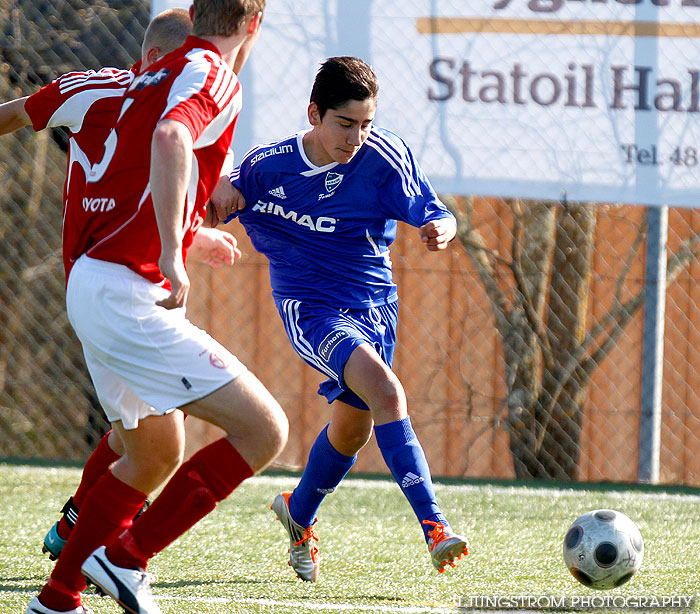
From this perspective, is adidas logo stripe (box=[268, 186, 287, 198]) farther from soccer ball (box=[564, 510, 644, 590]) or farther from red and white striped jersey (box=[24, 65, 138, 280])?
soccer ball (box=[564, 510, 644, 590])

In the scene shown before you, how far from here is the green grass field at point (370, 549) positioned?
9.49 feet

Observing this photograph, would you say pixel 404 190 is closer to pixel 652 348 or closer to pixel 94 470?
pixel 94 470

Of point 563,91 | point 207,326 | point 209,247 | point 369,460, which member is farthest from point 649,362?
point 209,247

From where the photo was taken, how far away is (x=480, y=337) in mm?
6457

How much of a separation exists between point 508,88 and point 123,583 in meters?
3.58

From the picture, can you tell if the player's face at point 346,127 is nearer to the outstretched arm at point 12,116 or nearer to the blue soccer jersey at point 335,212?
the blue soccer jersey at point 335,212

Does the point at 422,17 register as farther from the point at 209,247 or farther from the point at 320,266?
the point at 209,247

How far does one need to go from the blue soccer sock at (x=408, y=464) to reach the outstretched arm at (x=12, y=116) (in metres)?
1.31

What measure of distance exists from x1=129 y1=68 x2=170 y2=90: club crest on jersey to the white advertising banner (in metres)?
2.72

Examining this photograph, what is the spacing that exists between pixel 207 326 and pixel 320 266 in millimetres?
3147

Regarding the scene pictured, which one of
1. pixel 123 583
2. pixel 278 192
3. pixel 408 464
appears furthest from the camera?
pixel 278 192

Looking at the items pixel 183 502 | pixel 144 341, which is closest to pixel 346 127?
pixel 144 341

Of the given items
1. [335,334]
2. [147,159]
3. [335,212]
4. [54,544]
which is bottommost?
[54,544]

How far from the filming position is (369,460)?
6.46 m
